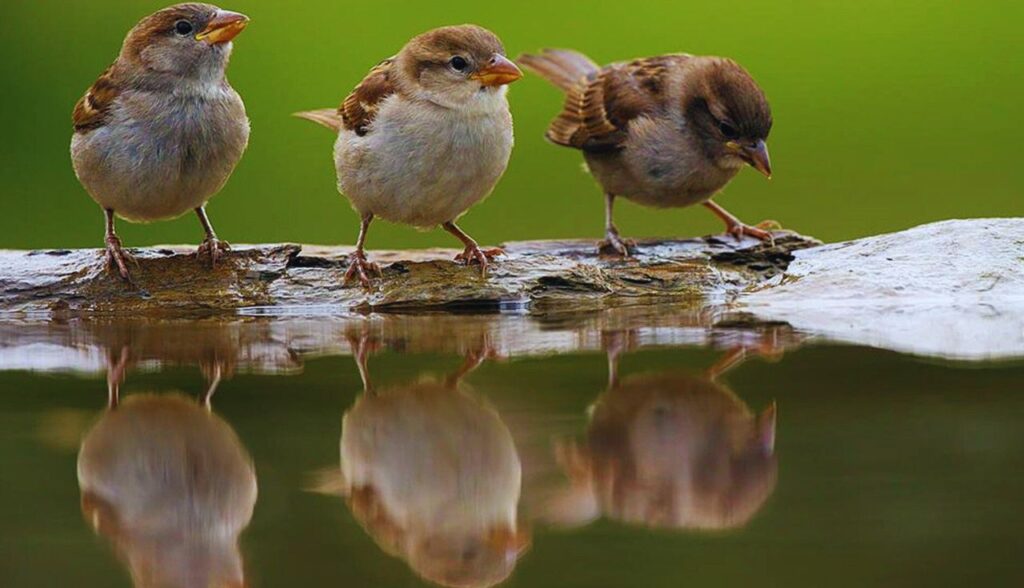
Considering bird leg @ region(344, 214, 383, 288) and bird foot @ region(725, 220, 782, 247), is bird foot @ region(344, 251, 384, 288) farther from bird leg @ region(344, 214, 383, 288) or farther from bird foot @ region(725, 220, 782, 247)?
bird foot @ region(725, 220, 782, 247)

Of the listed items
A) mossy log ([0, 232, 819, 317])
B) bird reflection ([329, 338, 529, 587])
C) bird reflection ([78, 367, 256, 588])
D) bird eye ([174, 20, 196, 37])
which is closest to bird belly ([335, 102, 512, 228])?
mossy log ([0, 232, 819, 317])

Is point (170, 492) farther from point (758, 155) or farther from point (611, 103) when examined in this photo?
point (611, 103)

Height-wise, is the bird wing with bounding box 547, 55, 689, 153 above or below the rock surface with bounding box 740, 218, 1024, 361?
above

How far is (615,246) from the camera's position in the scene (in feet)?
18.4

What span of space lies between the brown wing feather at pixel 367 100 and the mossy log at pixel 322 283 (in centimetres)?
50

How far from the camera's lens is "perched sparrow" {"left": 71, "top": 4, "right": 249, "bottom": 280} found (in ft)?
16.1

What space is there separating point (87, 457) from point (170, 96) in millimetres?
2674

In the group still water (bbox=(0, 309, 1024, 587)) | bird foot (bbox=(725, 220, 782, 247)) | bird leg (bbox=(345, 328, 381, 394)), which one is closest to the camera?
still water (bbox=(0, 309, 1024, 587))

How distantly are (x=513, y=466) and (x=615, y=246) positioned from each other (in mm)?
3304

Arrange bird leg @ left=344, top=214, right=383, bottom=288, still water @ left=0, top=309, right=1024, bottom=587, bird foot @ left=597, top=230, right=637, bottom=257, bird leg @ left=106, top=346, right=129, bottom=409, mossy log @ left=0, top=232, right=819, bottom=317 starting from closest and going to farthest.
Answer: still water @ left=0, top=309, right=1024, bottom=587, bird leg @ left=106, top=346, right=129, bottom=409, mossy log @ left=0, top=232, right=819, bottom=317, bird leg @ left=344, top=214, right=383, bottom=288, bird foot @ left=597, top=230, right=637, bottom=257

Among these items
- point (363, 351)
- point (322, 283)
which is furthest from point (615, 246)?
point (363, 351)

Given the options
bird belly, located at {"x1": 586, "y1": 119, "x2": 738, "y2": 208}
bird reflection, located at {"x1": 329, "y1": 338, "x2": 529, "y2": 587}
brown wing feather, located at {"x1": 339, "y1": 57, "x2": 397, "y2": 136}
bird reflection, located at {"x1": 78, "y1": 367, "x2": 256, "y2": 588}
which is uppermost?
brown wing feather, located at {"x1": 339, "y1": 57, "x2": 397, "y2": 136}

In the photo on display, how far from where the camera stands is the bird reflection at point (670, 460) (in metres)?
2.05

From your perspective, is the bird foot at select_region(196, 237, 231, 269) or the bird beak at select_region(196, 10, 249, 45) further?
the bird foot at select_region(196, 237, 231, 269)
